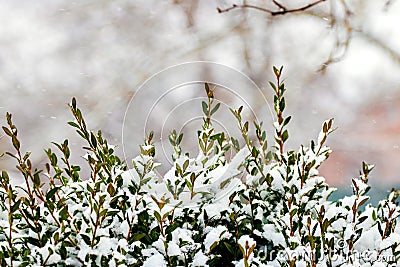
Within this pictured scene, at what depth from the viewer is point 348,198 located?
0.91 m

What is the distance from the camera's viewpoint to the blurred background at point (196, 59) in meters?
2.92

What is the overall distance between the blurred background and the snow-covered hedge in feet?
6.54

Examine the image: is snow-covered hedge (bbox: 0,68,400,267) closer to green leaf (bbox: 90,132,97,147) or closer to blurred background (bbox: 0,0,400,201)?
green leaf (bbox: 90,132,97,147)

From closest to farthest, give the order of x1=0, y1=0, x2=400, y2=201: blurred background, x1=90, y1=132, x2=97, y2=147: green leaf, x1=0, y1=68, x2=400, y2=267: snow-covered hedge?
x1=0, y1=68, x2=400, y2=267: snow-covered hedge < x1=90, y1=132, x2=97, y2=147: green leaf < x1=0, y1=0, x2=400, y2=201: blurred background

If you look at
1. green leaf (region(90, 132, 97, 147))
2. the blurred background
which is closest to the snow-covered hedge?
green leaf (region(90, 132, 97, 147))

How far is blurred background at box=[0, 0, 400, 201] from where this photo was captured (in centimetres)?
292

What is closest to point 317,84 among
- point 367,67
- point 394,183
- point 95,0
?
point 367,67

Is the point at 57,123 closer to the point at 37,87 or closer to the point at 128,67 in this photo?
the point at 37,87

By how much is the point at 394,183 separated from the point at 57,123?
1574 mm

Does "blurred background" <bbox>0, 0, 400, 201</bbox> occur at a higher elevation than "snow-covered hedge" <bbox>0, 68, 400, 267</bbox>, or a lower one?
higher

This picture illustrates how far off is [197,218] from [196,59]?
2174 millimetres

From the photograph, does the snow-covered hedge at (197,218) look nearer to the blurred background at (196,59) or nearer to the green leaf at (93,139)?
the green leaf at (93,139)

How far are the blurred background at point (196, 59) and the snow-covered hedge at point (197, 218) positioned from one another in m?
1.99

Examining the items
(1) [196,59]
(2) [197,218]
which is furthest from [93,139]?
(1) [196,59]
